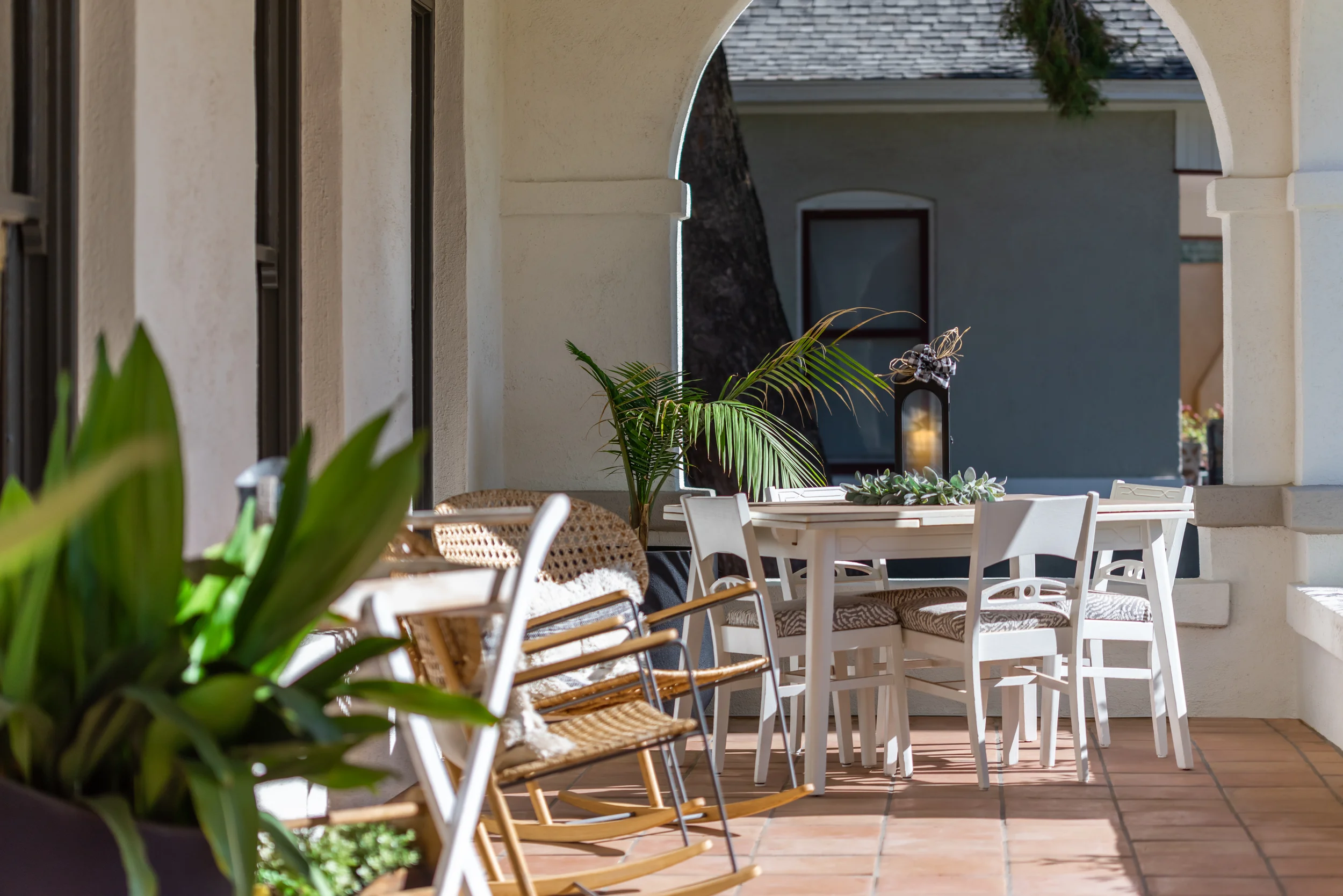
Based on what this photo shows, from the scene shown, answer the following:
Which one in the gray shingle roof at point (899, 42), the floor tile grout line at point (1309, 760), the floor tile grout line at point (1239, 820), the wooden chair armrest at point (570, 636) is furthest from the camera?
the gray shingle roof at point (899, 42)

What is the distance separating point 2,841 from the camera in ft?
4.82

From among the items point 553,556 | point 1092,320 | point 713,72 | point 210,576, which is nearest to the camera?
point 210,576

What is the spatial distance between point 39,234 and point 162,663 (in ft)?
4.79

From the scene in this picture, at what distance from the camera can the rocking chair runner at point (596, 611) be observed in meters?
3.30

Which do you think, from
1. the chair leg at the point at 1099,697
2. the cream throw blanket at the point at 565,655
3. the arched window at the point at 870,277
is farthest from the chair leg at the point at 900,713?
the arched window at the point at 870,277

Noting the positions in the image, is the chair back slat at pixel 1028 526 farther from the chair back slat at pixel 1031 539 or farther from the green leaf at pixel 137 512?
the green leaf at pixel 137 512

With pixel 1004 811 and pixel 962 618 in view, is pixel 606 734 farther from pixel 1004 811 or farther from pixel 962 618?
pixel 962 618

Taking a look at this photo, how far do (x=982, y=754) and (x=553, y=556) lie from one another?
1386 millimetres

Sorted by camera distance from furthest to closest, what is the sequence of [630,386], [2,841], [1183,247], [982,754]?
[1183,247]
[630,386]
[982,754]
[2,841]

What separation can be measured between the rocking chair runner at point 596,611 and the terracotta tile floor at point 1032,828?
100 mm

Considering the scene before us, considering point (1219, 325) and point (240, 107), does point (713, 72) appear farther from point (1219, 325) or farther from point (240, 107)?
point (1219, 325)

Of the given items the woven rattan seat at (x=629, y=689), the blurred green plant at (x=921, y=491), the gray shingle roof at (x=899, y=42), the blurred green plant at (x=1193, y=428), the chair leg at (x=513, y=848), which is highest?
the gray shingle roof at (x=899, y=42)

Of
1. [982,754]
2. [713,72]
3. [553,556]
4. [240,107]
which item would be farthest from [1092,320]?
[240,107]

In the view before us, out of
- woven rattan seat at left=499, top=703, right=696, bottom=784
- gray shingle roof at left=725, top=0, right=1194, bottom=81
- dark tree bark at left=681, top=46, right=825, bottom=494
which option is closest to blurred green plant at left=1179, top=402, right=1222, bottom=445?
gray shingle roof at left=725, top=0, right=1194, bottom=81
